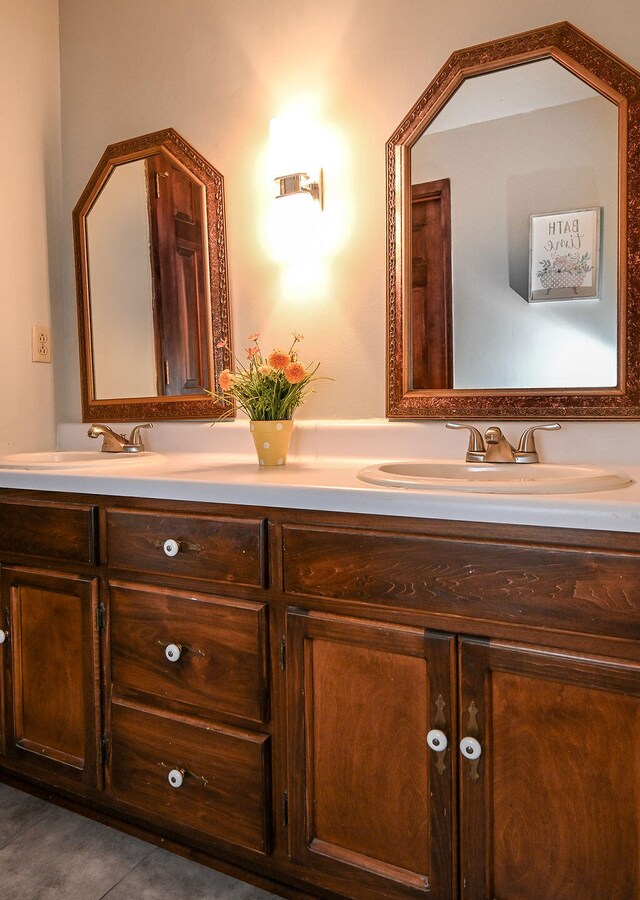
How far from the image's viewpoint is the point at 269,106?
66.4 inches

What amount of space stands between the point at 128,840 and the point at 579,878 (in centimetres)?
95

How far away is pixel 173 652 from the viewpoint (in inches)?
48.6

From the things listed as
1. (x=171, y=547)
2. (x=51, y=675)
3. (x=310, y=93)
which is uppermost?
(x=310, y=93)

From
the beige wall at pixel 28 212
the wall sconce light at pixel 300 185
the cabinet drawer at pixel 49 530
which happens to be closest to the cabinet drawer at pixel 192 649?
the cabinet drawer at pixel 49 530

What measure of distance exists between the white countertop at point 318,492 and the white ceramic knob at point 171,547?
0.28ft

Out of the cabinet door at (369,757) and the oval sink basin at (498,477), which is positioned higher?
the oval sink basin at (498,477)

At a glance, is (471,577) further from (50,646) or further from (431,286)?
(50,646)

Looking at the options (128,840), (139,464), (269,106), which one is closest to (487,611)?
(139,464)

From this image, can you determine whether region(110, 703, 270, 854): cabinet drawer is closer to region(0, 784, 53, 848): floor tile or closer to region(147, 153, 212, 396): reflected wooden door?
region(0, 784, 53, 848): floor tile

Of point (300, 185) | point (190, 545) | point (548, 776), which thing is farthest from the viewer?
point (300, 185)

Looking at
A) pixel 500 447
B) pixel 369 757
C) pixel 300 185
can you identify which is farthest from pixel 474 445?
pixel 300 185

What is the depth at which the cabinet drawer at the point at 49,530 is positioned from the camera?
1.36 meters

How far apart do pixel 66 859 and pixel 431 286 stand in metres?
1.46

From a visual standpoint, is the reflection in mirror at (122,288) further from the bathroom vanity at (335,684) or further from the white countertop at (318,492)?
the bathroom vanity at (335,684)
